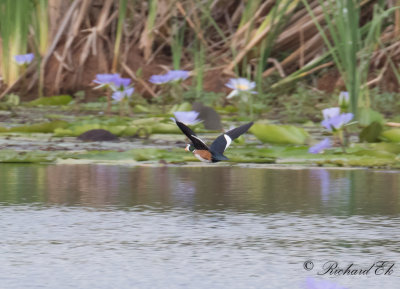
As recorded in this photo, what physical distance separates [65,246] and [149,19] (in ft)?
17.7

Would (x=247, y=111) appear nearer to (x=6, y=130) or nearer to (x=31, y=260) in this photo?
(x=6, y=130)

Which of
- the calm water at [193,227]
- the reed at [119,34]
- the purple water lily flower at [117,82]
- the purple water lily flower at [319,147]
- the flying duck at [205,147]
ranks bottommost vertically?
the calm water at [193,227]

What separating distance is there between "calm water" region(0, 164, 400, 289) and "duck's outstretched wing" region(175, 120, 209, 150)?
6.4 inches

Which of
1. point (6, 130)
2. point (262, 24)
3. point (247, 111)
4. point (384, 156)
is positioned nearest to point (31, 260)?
point (384, 156)

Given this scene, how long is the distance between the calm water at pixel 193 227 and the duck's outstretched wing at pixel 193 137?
0.16 m

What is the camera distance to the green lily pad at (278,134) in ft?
14.9

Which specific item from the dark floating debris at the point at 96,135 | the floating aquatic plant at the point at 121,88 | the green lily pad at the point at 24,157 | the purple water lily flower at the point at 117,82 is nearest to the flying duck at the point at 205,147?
the green lily pad at the point at 24,157

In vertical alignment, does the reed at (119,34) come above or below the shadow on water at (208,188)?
above

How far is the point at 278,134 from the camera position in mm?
4551

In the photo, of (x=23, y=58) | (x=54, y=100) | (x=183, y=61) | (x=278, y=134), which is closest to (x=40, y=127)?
(x=278, y=134)

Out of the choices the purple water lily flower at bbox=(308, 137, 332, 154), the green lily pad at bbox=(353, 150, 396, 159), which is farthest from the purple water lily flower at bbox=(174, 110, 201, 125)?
the green lily pad at bbox=(353, 150, 396, 159)

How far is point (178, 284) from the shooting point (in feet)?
6.40

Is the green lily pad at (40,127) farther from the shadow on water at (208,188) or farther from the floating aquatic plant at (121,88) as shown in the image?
the shadow on water at (208,188)

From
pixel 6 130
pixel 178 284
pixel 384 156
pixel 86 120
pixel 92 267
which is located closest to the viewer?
pixel 178 284
